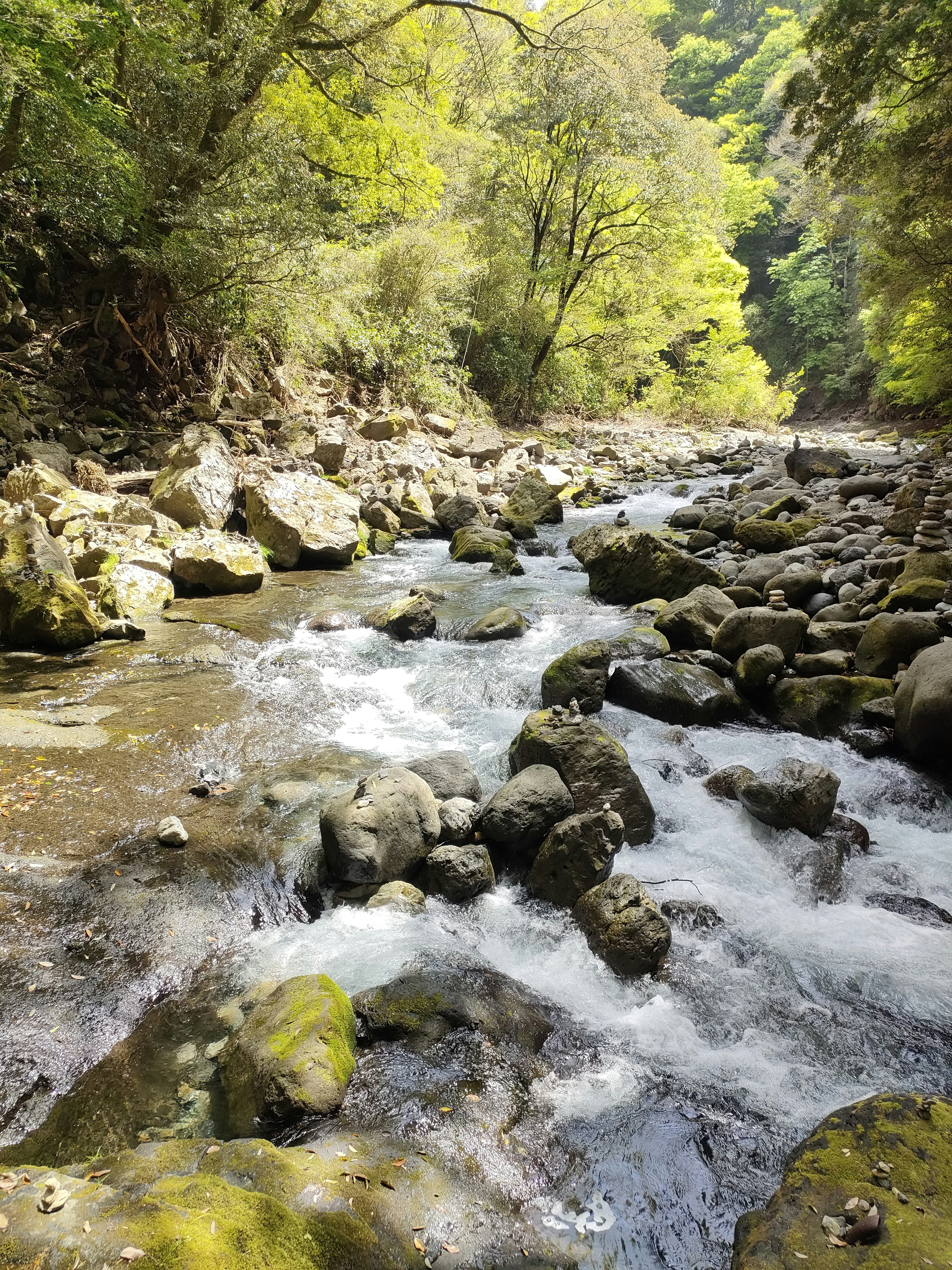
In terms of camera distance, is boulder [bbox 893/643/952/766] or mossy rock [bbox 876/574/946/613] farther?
mossy rock [bbox 876/574/946/613]

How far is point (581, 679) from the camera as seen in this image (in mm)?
5949

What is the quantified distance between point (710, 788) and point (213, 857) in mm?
3627

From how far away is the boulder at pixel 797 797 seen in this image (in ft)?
14.4

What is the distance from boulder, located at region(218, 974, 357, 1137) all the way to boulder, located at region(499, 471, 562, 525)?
1107 centimetres

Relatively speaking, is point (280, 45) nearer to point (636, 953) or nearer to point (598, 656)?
point (598, 656)

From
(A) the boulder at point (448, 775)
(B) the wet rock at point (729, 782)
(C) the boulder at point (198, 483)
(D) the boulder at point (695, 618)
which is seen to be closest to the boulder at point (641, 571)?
(D) the boulder at point (695, 618)

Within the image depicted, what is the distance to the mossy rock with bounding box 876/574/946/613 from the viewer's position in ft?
20.1

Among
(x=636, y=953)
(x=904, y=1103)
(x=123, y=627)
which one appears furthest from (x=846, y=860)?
(x=123, y=627)

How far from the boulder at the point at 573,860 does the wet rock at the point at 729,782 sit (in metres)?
1.30

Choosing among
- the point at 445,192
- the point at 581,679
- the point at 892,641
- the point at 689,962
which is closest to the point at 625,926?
the point at 689,962

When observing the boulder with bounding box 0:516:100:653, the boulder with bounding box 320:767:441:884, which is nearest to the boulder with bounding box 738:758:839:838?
the boulder with bounding box 320:767:441:884

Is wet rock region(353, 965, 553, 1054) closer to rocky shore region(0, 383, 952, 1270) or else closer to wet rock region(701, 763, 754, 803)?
rocky shore region(0, 383, 952, 1270)

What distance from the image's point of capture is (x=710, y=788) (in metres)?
4.98

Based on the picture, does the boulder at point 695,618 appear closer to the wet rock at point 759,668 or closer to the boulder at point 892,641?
the wet rock at point 759,668
